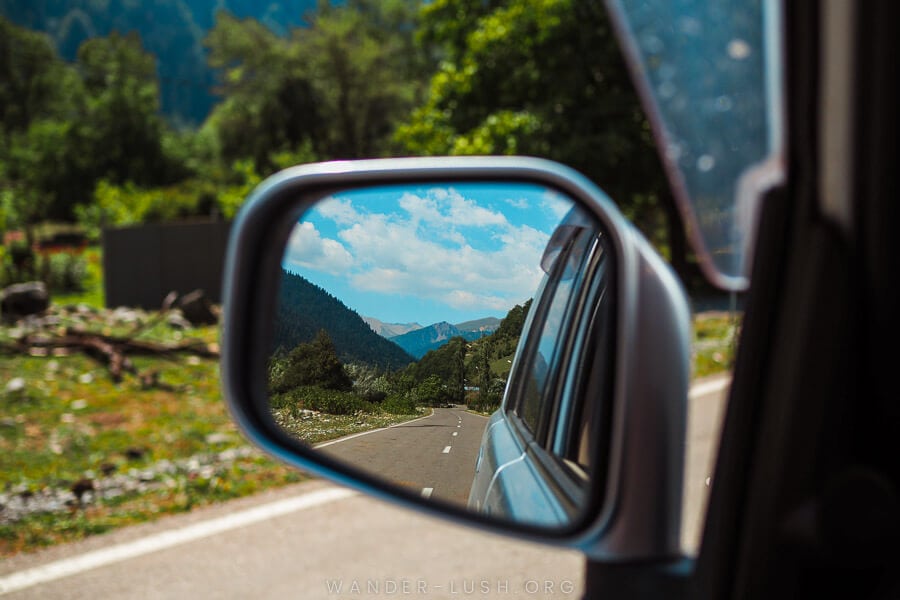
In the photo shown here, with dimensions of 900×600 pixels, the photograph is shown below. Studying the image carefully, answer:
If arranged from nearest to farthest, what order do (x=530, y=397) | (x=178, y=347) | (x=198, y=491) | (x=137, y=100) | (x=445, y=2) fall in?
(x=530, y=397) → (x=198, y=491) → (x=178, y=347) → (x=445, y=2) → (x=137, y=100)

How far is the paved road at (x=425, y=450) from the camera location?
52.1 inches

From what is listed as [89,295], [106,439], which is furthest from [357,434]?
[89,295]

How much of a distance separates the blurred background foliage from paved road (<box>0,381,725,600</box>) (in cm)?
755

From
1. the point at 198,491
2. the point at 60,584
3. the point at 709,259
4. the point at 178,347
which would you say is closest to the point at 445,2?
the point at 178,347

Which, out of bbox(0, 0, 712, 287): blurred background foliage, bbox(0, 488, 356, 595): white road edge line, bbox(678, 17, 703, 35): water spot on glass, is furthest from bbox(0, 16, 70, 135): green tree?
bbox(678, 17, 703, 35): water spot on glass

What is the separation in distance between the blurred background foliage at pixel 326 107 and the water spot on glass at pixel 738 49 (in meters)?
9.90

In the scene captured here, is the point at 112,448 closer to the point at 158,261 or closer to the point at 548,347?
the point at 548,347

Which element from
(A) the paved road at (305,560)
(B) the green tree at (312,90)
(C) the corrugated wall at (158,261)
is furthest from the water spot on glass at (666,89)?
(B) the green tree at (312,90)

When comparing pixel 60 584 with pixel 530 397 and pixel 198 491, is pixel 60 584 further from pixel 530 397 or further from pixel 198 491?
pixel 530 397

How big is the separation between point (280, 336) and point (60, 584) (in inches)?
120

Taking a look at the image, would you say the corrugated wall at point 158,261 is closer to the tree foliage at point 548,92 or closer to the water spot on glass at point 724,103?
A: the tree foliage at point 548,92

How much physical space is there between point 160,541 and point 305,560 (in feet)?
2.80

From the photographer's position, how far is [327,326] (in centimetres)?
138

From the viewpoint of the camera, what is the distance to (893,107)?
88 cm
